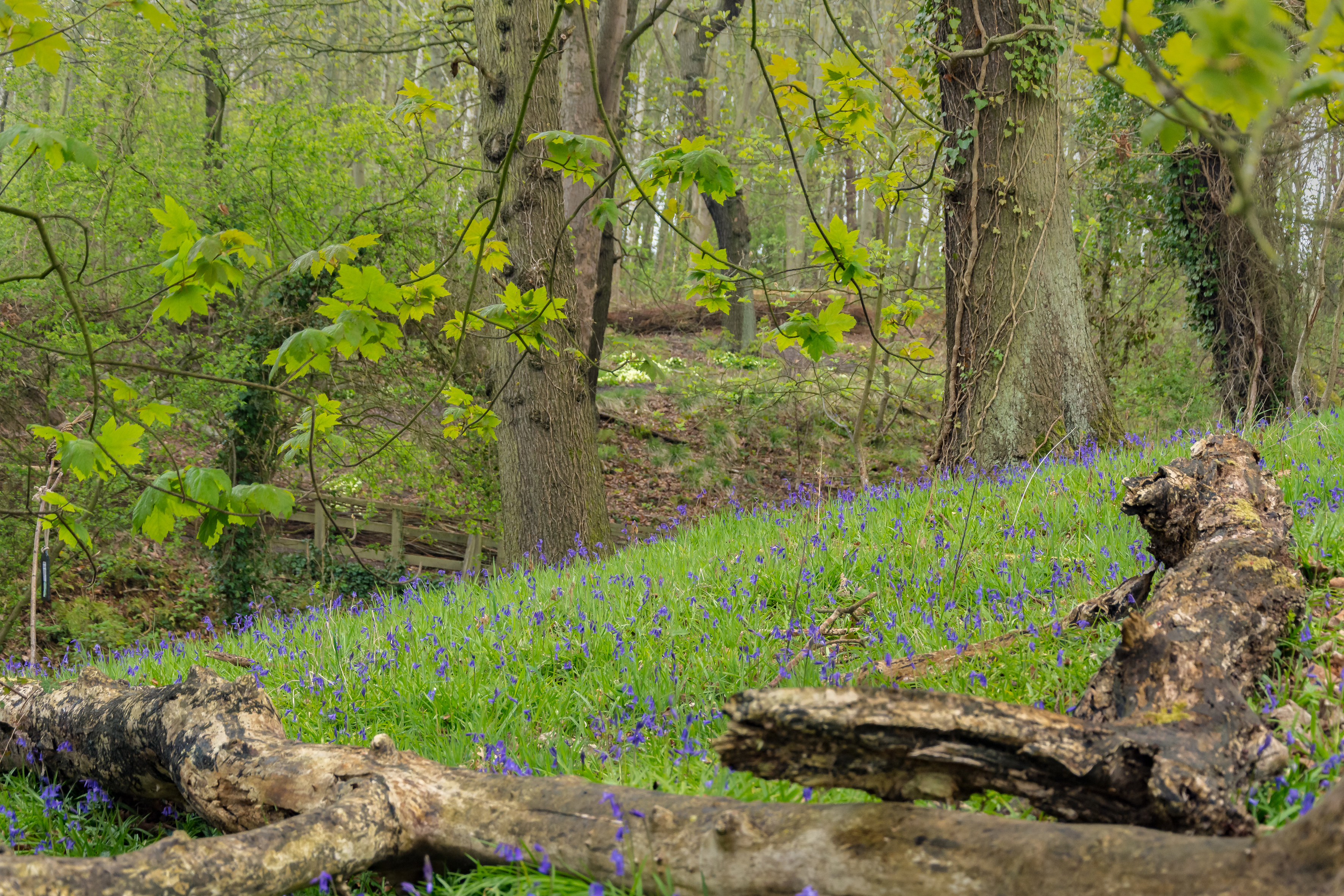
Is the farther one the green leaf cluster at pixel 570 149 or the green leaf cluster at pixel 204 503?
the green leaf cluster at pixel 570 149

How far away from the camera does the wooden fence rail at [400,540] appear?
41.1 ft

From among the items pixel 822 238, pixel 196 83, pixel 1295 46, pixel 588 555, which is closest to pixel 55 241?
pixel 196 83

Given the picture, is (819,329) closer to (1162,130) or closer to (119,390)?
(1162,130)

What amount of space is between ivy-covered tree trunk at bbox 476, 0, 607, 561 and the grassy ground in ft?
5.59

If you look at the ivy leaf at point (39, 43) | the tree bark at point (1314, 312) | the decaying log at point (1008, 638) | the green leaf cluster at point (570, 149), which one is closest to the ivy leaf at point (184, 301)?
the ivy leaf at point (39, 43)

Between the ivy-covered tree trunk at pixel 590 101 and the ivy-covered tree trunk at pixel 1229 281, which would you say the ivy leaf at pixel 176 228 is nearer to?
the ivy-covered tree trunk at pixel 590 101

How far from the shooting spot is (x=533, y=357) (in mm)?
6641

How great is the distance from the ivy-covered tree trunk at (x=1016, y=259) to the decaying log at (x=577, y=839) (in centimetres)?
610

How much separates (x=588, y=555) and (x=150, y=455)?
23.1 ft

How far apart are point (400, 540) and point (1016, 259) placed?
9828mm

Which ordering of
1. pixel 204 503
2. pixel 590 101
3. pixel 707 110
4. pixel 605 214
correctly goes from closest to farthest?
pixel 204 503 < pixel 605 214 < pixel 590 101 < pixel 707 110

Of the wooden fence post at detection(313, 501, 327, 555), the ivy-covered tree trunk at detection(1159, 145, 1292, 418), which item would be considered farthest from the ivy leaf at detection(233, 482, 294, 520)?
the wooden fence post at detection(313, 501, 327, 555)

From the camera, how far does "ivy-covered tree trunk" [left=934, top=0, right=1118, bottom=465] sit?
→ 7078 mm

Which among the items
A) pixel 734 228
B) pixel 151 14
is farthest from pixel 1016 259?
pixel 734 228
